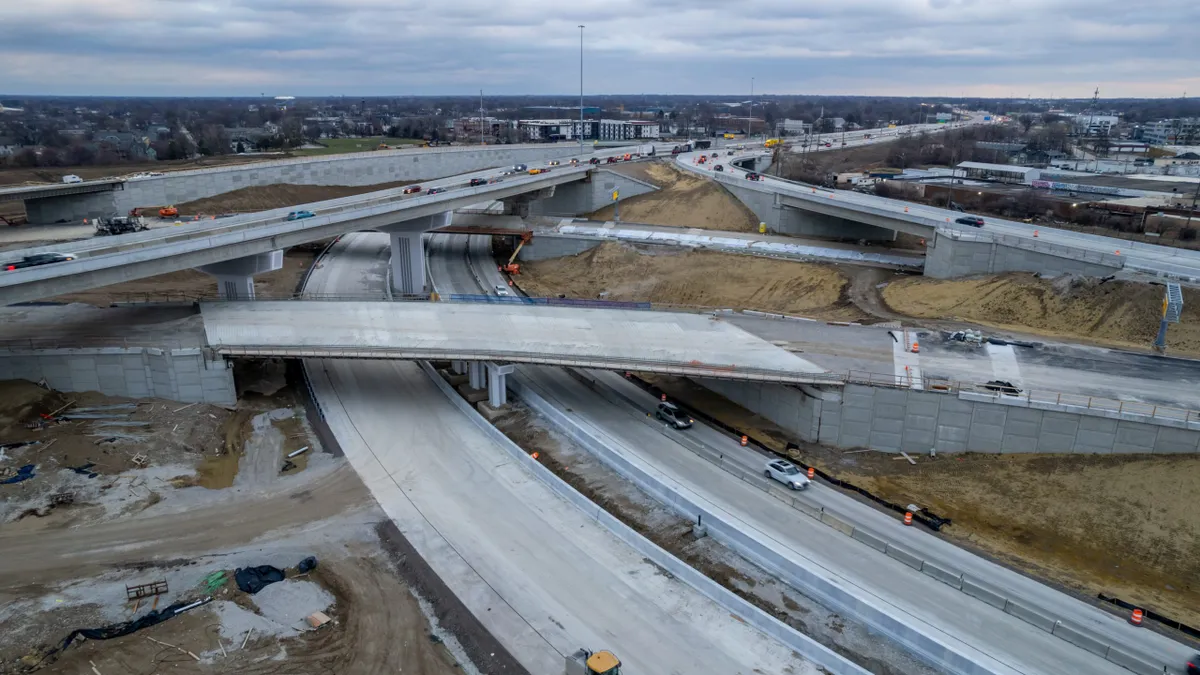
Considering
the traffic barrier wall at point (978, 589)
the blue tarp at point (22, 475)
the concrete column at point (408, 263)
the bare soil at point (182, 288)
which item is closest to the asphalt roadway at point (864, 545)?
the traffic barrier wall at point (978, 589)

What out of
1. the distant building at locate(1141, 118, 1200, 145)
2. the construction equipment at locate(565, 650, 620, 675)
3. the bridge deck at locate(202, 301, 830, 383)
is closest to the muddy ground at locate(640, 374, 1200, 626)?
the bridge deck at locate(202, 301, 830, 383)

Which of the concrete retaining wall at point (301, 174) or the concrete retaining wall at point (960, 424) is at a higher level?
the concrete retaining wall at point (301, 174)

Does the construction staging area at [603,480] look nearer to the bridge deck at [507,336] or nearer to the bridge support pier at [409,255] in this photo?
the bridge deck at [507,336]

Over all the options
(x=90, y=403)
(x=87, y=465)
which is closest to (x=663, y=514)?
(x=87, y=465)

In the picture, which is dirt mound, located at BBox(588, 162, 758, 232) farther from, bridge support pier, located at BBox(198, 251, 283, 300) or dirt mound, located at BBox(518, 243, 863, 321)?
bridge support pier, located at BBox(198, 251, 283, 300)

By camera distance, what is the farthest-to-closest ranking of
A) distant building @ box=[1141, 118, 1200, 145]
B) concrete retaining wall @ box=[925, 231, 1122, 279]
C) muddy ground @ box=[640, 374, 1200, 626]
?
distant building @ box=[1141, 118, 1200, 145] → concrete retaining wall @ box=[925, 231, 1122, 279] → muddy ground @ box=[640, 374, 1200, 626]

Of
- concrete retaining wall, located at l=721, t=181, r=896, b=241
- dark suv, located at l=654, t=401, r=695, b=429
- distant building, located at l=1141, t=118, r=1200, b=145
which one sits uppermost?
distant building, located at l=1141, t=118, r=1200, b=145
